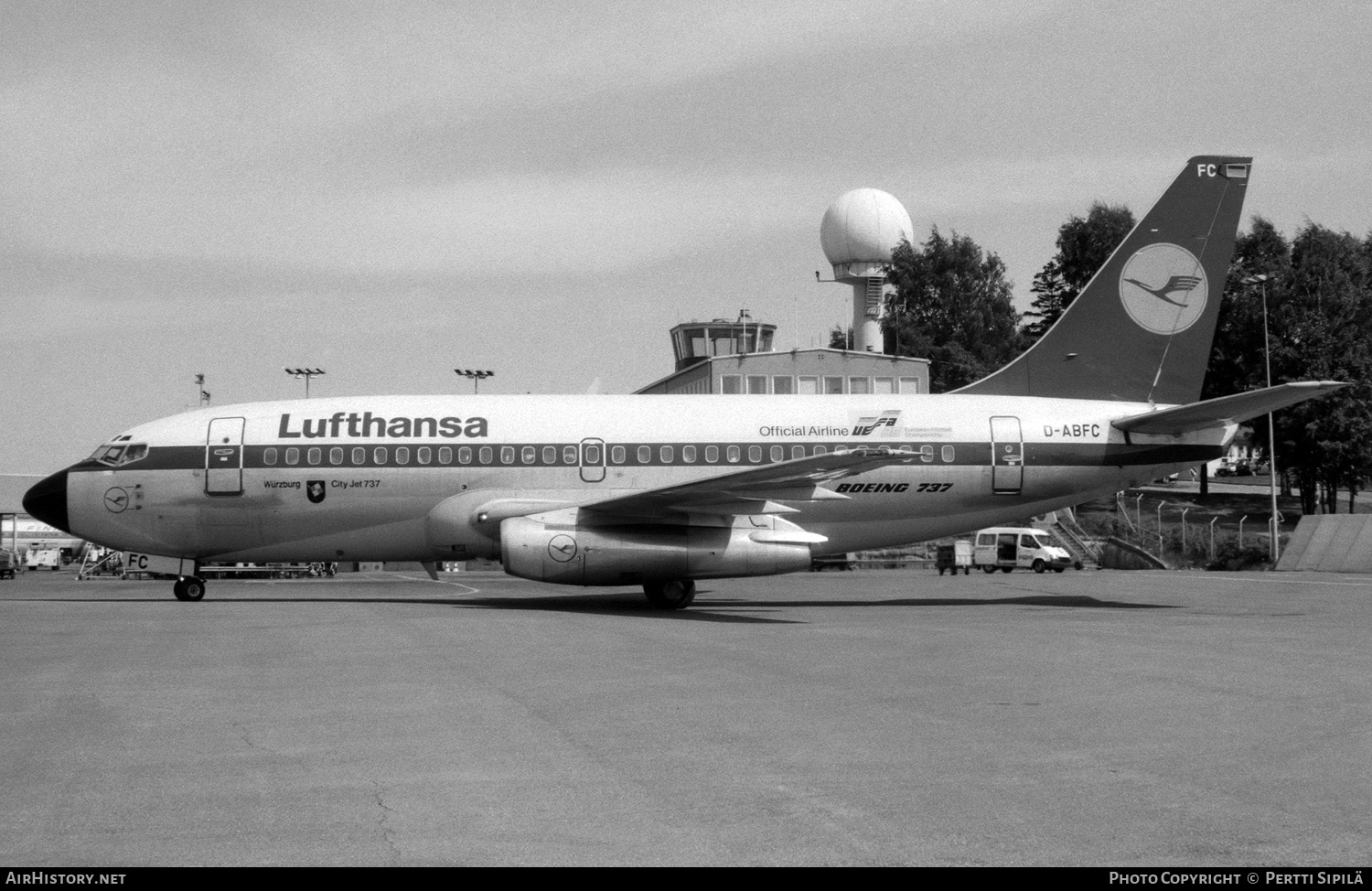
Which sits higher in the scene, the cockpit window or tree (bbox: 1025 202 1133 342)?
tree (bbox: 1025 202 1133 342)

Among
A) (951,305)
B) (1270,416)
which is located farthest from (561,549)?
(951,305)

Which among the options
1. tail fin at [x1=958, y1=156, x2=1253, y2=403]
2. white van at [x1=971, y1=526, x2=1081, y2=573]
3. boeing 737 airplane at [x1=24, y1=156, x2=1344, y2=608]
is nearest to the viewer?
boeing 737 airplane at [x1=24, y1=156, x2=1344, y2=608]

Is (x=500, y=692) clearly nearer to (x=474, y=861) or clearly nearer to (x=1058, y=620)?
(x=474, y=861)

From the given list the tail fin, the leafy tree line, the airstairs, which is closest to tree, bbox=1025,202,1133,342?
the leafy tree line

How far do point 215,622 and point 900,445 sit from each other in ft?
45.7

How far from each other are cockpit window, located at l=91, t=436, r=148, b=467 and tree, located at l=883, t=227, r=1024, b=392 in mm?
66184

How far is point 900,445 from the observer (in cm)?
2747

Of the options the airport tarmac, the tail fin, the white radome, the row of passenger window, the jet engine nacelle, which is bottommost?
the airport tarmac

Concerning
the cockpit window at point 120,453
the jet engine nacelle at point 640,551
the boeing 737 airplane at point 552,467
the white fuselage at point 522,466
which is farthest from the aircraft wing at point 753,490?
the cockpit window at point 120,453

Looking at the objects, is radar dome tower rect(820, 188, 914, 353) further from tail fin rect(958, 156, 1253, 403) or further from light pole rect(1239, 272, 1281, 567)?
tail fin rect(958, 156, 1253, 403)

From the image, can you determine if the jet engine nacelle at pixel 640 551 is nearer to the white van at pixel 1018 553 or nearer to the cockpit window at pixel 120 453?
the cockpit window at pixel 120 453

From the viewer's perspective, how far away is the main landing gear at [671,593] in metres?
26.2

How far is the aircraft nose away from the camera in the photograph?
1072 inches
